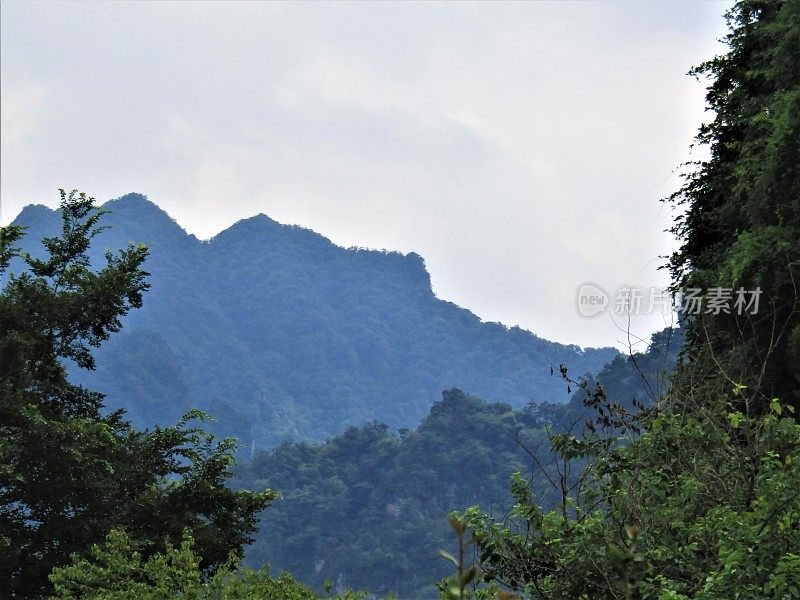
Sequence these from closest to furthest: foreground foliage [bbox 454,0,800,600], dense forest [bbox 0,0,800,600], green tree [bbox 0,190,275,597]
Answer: foreground foliage [bbox 454,0,800,600] < dense forest [bbox 0,0,800,600] < green tree [bbox 0,190,275,597]

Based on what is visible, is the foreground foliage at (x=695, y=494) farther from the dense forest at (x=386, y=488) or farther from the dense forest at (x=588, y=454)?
the dense forest at (x=386, y=488)

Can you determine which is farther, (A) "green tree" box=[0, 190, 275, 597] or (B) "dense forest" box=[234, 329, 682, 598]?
(B) "dense forest" box=[234, 329, 682, 598]

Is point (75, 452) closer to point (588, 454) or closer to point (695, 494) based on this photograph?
point (588, 454)

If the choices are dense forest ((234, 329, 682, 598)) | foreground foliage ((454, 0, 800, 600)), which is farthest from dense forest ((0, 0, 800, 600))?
dense forest ((234, 329, 682, 598))

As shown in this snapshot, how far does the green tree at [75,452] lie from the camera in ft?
49.9

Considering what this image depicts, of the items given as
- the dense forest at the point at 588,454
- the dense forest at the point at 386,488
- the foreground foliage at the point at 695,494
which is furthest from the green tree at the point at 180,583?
the dense forest at the point at 386,488

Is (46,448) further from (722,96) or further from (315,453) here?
(315,453)

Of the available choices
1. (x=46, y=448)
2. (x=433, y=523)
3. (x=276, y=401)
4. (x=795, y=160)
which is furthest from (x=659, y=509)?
(x=276, y=401)

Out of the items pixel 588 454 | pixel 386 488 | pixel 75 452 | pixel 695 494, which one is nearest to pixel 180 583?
pixel 588 454

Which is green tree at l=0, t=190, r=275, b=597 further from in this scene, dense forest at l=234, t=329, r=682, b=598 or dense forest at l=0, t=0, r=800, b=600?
dense forest at l=234, t=329, r=682, b=598

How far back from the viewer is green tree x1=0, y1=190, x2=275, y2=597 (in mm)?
15219

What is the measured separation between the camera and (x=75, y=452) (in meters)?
15.0

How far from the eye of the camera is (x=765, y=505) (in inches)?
237

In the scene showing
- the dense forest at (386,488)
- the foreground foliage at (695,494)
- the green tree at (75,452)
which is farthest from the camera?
the dense forest at (386,488)
